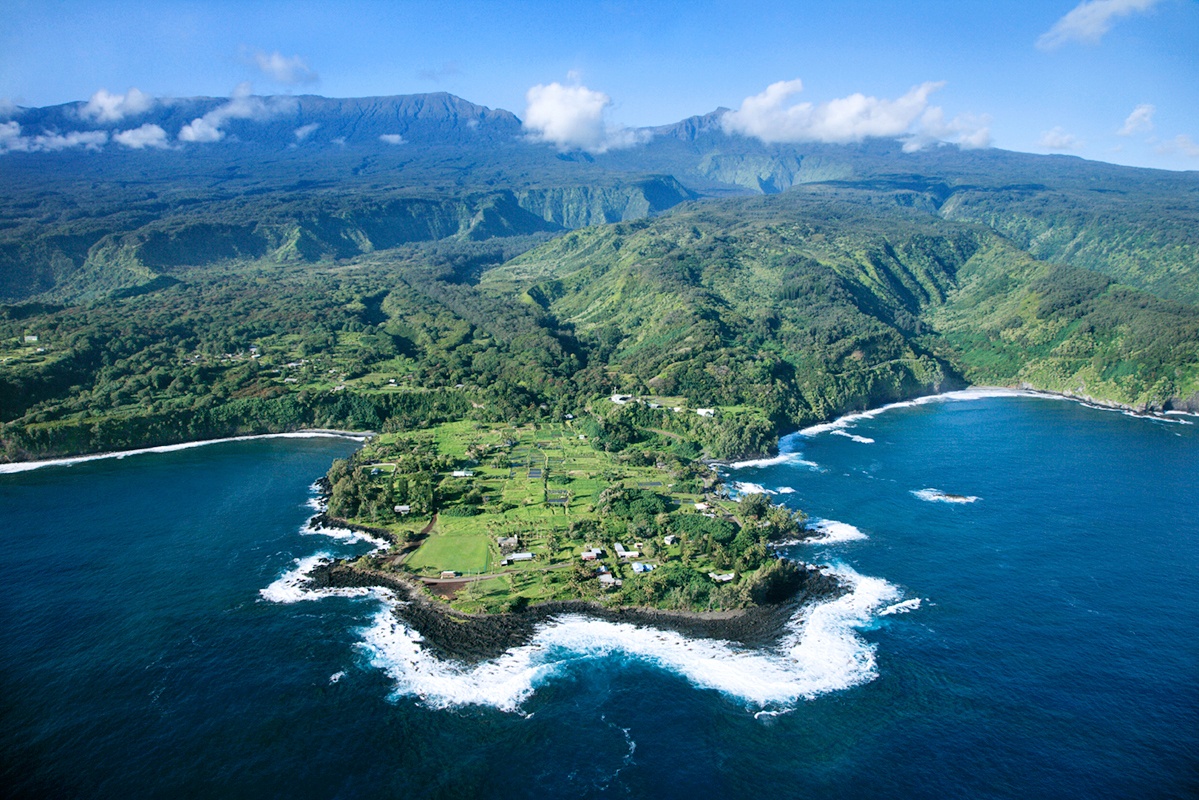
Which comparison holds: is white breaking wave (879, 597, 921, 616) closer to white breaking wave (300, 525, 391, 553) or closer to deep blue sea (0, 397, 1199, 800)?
deep blue sea (0, 397, 1199, 800)

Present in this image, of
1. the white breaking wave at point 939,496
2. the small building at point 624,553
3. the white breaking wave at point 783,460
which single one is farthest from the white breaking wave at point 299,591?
the white breaking wave at point 939,496

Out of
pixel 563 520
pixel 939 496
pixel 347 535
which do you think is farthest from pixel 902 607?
pixel 347 535

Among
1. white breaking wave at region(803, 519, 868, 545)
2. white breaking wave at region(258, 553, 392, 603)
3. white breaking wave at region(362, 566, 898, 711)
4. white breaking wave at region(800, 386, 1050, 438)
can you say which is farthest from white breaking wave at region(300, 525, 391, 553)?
white breaking wave at region(800, 386, 1050, 438)

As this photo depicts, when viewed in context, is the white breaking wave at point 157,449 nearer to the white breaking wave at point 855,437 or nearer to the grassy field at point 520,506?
the grassy field at point 520,506

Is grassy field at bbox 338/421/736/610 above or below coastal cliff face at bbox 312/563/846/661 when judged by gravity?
above

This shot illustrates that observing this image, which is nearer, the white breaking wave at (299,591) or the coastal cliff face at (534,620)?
the coastal cliff face at (534,620)

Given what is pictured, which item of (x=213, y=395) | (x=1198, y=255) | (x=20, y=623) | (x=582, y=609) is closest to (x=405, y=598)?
(x=582, y=609)
